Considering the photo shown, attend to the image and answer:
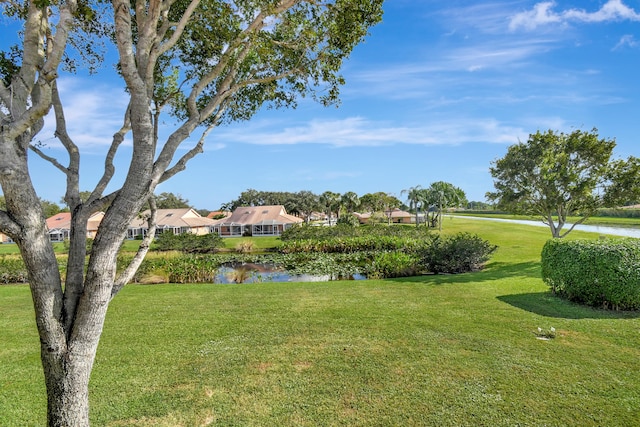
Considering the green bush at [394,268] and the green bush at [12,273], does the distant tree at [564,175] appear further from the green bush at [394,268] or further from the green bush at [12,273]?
the green bush at [12,273]

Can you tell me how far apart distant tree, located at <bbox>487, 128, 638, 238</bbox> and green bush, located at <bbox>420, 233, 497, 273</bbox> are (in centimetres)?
419

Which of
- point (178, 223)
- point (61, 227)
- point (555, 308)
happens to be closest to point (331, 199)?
point (178, 223)

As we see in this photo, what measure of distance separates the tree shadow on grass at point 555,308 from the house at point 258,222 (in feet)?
119

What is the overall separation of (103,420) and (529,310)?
30.2 feet

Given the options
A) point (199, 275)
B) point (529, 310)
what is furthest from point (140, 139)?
point (199, 275)

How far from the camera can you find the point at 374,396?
483 centimetres

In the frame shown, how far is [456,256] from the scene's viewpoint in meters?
15.1

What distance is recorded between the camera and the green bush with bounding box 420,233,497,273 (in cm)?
1515

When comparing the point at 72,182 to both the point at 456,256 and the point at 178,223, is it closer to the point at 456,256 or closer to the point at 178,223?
the point at 456,256

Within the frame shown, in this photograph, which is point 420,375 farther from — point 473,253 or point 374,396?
point 473,253

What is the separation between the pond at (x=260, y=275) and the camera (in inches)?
656

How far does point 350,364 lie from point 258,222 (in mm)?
40854

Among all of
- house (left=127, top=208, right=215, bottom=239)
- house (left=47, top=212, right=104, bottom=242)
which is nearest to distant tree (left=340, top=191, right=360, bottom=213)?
house (left=127, top=208, right=215, bottom=239)

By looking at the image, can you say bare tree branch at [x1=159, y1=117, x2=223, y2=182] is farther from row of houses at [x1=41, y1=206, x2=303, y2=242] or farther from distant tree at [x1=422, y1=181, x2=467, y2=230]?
distant tree at [x1=422, y1=181, x2=467, y2=230]
